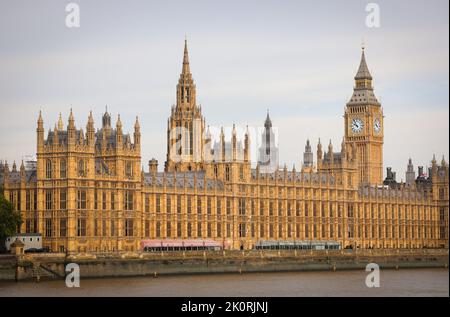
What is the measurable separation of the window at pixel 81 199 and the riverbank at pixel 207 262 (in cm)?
1021

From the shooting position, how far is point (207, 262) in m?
150

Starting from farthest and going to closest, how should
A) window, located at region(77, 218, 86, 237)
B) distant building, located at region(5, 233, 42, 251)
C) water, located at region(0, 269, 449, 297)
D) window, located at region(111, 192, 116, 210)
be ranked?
1. window, located at region(111, 192, 116, 210)
2. window, located at region(77, 218, 86, 237)
3. distant building, located at region(5, 233, 42, 251)
4. water, located at region(0, 269, 449, 297)

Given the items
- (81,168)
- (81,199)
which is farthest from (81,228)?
(81,168)

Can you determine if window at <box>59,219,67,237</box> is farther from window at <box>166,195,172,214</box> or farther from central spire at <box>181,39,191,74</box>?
central spire at <box>181,39,191,74</box>

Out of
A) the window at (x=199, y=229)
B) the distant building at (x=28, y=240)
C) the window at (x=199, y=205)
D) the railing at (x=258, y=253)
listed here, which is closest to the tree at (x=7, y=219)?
the distant building at (x=28, y=240)

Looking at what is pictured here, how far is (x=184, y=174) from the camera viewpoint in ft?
568

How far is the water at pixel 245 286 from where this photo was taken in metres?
119

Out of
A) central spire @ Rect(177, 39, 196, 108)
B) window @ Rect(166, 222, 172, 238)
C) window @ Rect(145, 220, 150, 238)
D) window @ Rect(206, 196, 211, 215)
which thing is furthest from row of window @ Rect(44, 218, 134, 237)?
central spire @ Rect(177, 39, 196, 108)

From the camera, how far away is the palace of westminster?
151m

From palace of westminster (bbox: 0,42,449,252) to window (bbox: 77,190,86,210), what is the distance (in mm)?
101

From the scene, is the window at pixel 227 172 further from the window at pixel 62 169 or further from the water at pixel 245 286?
the window at pixel 62 169

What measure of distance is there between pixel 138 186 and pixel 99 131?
10781 mm

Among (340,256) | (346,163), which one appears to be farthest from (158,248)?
(346,163)

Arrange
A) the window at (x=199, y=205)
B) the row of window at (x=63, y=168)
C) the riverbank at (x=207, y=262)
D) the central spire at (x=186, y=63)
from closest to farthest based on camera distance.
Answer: the riverbank at (x=207, y=262) < the row of window at (x=63, y=168) < the window at (x=199, y=205) < the central spire at (x=186, y=63)
